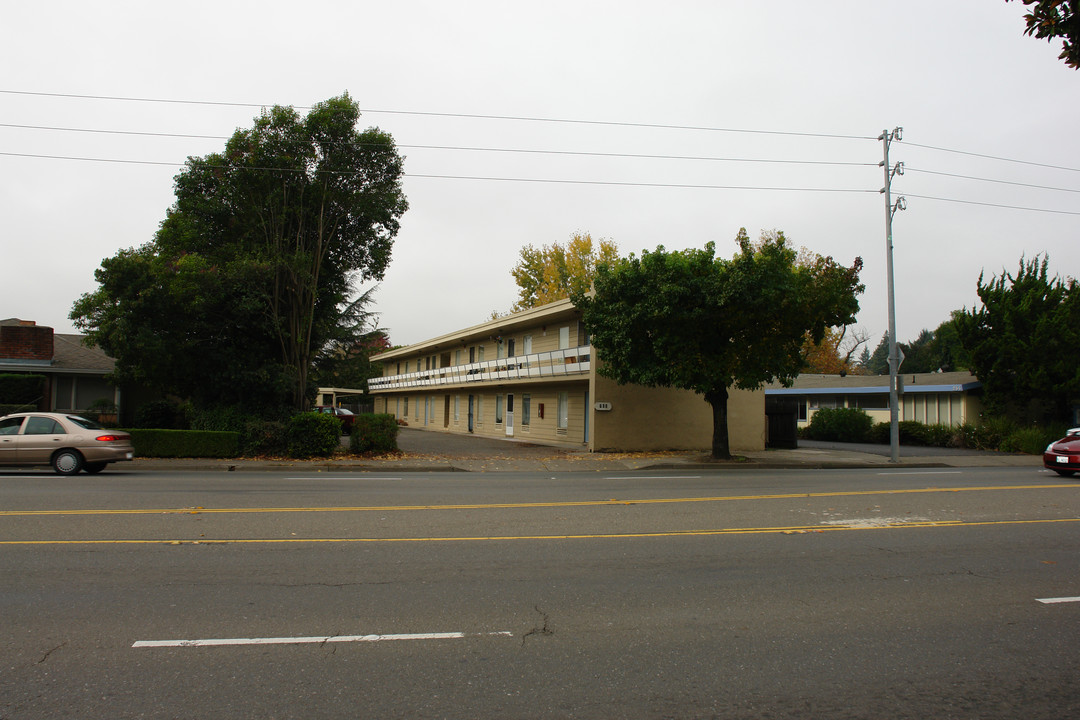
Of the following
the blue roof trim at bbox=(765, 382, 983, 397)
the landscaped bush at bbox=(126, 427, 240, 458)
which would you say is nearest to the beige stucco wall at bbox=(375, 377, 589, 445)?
the landscaped bush at bbox=(126, 427, 240, 458)

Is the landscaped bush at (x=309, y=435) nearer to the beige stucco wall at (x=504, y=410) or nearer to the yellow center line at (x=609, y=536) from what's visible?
the beige stucco wall at (x=504, y=410)

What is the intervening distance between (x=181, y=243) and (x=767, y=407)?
927 inches

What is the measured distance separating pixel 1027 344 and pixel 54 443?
34.0 meters

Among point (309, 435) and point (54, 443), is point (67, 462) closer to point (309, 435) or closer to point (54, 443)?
point (54, 443)

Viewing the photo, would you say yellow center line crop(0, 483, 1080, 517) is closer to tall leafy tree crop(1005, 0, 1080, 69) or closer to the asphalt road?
the asphalt road

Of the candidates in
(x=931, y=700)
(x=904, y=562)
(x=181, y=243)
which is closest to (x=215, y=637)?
(x=931, y=700)

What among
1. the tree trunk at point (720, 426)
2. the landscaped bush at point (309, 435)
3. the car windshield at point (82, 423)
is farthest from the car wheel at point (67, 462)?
the tree trunk at point (720, 426)

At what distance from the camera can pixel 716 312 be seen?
20.8m

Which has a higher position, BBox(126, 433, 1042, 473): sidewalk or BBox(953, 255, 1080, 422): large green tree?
BBox(953, 255, 1080, 422): large green tree

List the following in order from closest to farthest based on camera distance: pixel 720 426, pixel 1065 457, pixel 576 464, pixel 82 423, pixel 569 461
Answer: pixel 82 423 < pixel 1065 457 < pixel 576 464 < pixel 569 461 < pixel 720 426

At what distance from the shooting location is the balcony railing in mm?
27219

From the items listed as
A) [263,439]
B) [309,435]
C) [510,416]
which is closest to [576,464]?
[309,435]

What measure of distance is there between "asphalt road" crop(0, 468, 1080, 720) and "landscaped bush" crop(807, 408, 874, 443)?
1020 inches

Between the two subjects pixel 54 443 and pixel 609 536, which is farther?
pixel 54 443
